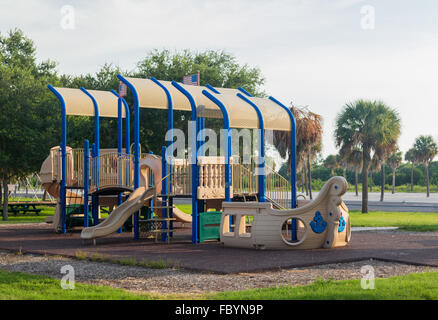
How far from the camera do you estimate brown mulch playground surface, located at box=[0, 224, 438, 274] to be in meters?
12.5

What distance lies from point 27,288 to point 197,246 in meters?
7.81

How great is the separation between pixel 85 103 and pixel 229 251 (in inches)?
385

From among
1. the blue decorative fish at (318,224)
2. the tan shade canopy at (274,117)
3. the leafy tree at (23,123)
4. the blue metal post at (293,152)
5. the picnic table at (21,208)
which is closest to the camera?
the blue decorative fish at (318,224)

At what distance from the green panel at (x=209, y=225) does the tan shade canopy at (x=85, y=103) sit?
6980 millimetres

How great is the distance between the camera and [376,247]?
15.8 m

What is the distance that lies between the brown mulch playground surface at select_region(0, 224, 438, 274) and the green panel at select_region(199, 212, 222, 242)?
0.43m

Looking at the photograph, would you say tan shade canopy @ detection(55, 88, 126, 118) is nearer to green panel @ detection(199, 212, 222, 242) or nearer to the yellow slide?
the yellow slide

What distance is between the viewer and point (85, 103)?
22734mm

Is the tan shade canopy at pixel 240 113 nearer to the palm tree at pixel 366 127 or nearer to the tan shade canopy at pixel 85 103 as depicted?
the tan shade canopy at pixel 85 103

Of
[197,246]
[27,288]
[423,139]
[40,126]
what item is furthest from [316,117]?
[423,139]

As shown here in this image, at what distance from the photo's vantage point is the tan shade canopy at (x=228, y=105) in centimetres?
1795

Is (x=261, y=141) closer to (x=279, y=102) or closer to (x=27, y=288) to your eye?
(x=279, y=102)

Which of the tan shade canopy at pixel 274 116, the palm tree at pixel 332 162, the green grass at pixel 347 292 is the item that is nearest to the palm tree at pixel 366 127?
the tan shade canopy at pixel 274 116

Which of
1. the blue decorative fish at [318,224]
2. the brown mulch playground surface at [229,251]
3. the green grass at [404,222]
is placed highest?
the blue decorative fish at [318,224]
